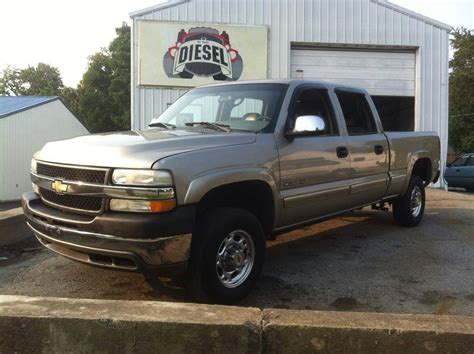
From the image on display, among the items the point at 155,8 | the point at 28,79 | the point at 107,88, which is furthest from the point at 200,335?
the point at 28,79

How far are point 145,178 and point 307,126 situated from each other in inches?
72.9

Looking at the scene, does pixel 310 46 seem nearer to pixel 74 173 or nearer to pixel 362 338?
pixel 74 173

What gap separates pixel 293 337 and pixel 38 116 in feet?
84.3

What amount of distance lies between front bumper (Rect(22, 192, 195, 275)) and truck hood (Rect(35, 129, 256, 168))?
0.38 metres

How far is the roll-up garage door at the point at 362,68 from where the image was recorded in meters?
14.4

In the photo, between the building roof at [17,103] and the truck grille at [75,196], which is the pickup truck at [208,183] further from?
the building roof at [17,103]

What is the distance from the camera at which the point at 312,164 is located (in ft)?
15.1

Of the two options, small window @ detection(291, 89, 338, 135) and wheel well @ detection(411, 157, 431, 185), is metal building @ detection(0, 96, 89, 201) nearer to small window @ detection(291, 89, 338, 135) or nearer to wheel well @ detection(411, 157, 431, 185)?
wheel well @ detection(411, 157, 431, 185)

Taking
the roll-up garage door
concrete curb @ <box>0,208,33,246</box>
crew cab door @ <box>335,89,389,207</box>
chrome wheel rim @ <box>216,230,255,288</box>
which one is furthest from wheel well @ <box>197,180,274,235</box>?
the roll-up garage door

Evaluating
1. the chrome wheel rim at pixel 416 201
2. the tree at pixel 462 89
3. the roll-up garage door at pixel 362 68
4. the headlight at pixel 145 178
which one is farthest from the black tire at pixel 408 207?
the tree at pixel 462 89

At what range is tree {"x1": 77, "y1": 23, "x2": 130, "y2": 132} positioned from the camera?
143 feet

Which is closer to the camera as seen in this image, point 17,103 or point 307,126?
point 307,126

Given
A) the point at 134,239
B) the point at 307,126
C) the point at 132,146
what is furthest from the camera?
the point at 307,126

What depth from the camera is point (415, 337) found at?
110 inches
